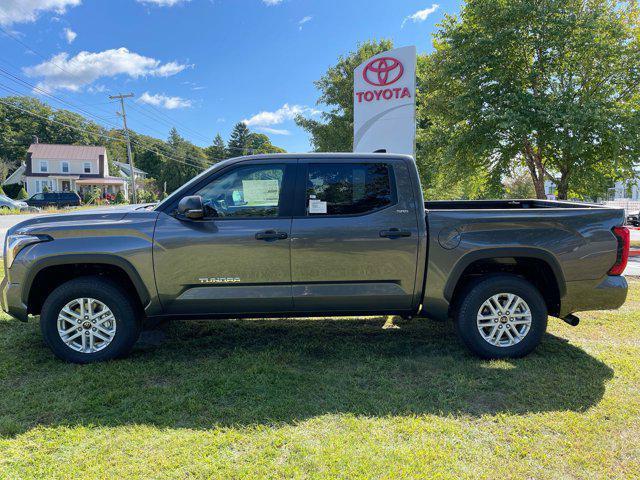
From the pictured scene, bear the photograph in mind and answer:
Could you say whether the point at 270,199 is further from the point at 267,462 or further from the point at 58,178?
the point at 58,178

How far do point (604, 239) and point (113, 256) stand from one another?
14.1ft

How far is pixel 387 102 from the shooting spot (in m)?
11.3

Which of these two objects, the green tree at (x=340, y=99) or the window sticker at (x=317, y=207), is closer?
the window sticker at (x=317, y=207)

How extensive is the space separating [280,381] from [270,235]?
1223 millimetres

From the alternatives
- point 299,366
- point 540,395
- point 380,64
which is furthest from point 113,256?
point 380,64

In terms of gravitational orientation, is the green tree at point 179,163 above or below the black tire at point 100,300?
above

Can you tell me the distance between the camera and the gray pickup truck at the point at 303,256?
3773mm

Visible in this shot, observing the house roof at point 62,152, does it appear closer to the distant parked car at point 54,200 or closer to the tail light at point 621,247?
the distant parked car at point 54,200

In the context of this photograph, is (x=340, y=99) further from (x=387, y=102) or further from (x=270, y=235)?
(x=270, y=235)

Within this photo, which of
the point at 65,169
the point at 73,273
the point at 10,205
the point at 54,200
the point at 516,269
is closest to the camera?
the point at 73,273

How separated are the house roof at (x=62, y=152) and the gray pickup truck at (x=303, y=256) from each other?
178 feet

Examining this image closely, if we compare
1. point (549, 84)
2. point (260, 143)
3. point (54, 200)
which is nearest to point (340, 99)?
point (549, 84)

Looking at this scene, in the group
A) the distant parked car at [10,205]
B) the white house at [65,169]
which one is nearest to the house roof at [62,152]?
the white house at [65,169]

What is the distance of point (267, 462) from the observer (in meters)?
2.58
